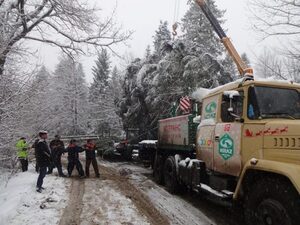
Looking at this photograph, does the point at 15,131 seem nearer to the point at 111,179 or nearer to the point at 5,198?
the point at 5,198

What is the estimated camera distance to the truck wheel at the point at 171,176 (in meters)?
12.1

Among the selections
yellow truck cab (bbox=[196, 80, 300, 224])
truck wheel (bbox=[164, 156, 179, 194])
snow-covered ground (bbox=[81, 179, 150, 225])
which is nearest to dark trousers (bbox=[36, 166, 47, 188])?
snow-covered ground (bbox=[81, 179, 150, 225])

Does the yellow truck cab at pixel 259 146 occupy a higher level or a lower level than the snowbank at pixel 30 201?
higher

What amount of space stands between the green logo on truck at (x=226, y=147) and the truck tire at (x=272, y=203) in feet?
3.98

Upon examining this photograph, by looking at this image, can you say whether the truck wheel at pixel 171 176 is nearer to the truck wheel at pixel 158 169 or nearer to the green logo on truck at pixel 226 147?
the truck wheel at pixel 158 169

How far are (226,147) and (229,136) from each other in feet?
0.98

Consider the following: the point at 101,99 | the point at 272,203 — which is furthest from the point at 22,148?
the point at 101,99

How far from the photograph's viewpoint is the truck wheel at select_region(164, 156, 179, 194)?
12.1 m

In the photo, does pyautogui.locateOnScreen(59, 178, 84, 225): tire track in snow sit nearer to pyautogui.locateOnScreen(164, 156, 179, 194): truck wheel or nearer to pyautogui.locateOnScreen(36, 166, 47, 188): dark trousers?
pyautogui.locateOnScreen(36, 166, 47, 188): dark trousers

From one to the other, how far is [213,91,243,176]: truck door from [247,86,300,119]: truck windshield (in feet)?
0.91

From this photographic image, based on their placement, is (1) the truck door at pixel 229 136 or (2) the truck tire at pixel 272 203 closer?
(2) the truck tire at pixel 272 203

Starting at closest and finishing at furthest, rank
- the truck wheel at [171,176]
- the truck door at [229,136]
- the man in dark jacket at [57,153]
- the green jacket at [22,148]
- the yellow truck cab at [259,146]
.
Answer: the yellow truck cab at [259,146], the truck door at [229,136], the truck wheel at [171,176], the green jacket at [22,148], the man in dark jacket at [57,153]

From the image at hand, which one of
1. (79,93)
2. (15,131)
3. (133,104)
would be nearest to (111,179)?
(15,131)

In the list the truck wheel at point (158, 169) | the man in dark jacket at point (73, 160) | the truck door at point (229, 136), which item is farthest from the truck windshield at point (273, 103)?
the man in dark jacket at point (73, 160)
